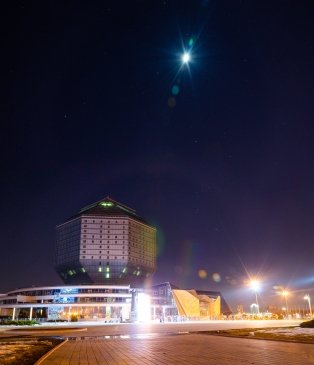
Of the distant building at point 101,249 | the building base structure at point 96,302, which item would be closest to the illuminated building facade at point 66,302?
the building base structure at point 96,302

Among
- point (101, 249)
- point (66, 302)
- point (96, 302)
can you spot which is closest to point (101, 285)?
point (96, 302)

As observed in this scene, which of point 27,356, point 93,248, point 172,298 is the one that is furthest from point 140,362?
point 93,248

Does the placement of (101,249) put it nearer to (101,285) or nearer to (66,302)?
(101,285)

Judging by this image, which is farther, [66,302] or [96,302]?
[96,302]

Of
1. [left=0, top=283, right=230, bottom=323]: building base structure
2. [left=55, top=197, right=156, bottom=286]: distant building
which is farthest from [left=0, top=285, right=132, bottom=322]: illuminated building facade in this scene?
[left=55, top=197, right=156, bottom=286]: distant building

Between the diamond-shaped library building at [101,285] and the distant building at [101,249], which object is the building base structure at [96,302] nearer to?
the diamond-shaped library building at [101,285]

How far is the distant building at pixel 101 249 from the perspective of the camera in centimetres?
17875

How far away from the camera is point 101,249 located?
182 meters

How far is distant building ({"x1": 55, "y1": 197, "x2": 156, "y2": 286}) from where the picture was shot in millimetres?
178750

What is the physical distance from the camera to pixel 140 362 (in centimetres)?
1230

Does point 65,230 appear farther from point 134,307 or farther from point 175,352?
point 175,352

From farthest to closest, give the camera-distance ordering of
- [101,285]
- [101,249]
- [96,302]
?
[101,249], [101,285], [96,302]

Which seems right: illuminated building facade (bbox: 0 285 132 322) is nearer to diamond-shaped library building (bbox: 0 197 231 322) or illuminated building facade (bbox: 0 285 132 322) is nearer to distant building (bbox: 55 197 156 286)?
diamond-shaped library building (bbox: 0 197 231 322)

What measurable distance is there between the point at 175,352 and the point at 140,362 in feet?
10.7
